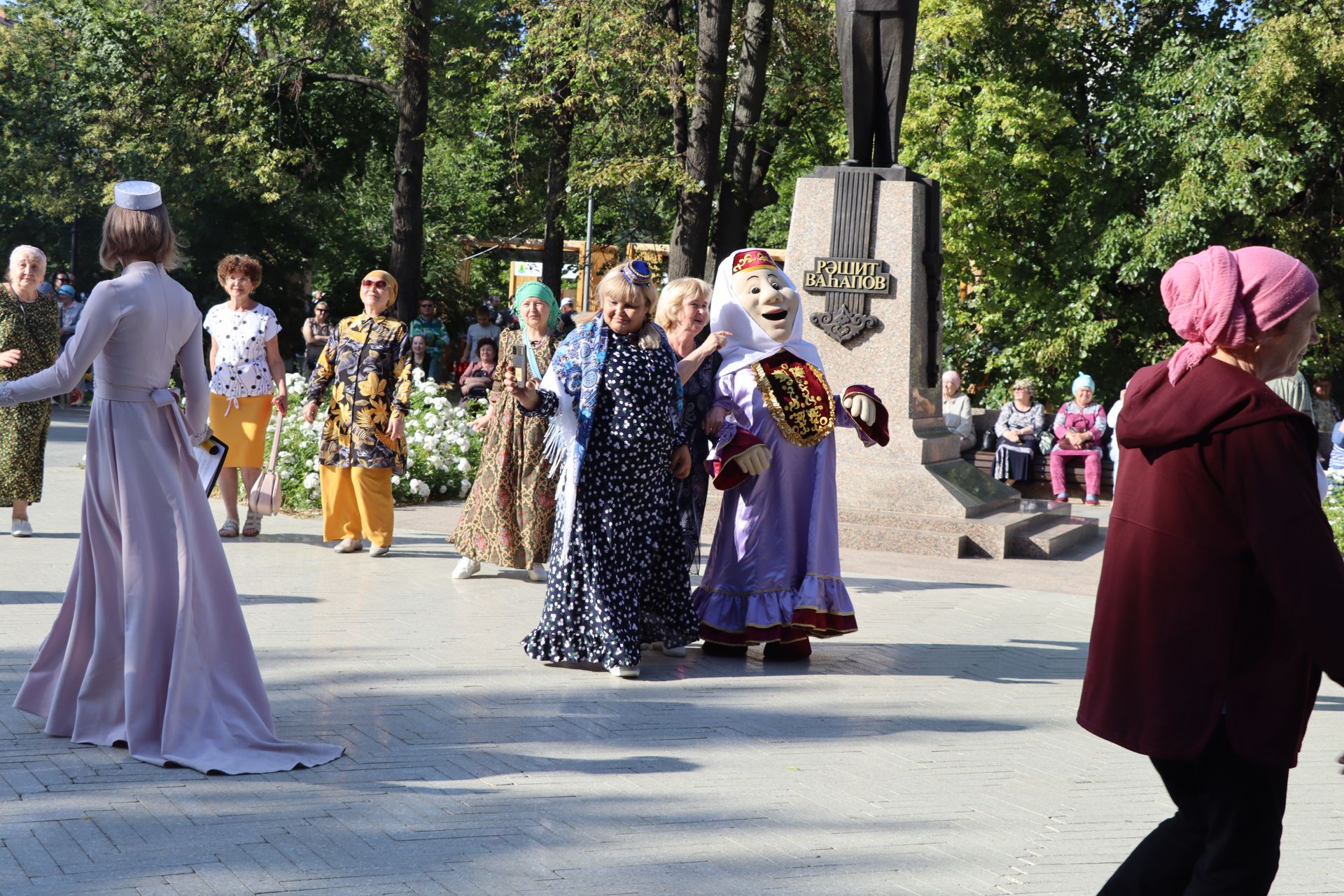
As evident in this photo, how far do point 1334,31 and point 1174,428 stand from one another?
21280mm

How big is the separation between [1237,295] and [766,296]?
3987 mm

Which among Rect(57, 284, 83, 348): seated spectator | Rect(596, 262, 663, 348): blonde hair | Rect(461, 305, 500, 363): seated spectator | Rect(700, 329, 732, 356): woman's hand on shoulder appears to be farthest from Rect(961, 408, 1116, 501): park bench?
Rect(57, 284, 83, 348): seated spectator

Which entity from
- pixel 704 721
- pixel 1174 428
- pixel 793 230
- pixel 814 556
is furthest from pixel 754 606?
pixel 793 230

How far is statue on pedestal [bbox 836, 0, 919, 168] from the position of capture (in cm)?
1134

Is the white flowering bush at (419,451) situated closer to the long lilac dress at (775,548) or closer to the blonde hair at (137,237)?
the long lilac dress at (775,548)

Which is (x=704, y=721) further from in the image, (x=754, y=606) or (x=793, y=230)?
(x=793, y=230)

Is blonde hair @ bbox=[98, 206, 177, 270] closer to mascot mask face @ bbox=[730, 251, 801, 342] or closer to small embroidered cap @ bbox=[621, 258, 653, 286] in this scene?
small embroidered cap @ bbox=[621, 258, 653, 286]

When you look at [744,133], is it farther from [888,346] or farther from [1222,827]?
[1222,827]

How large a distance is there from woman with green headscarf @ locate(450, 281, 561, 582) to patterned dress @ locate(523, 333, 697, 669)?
207cm

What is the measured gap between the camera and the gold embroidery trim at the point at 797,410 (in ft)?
22.1

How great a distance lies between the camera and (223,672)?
188 inches

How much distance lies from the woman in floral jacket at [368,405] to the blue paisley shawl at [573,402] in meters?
3.04

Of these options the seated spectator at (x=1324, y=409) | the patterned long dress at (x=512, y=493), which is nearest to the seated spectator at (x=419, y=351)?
the patterned long dress at (x=512, y=493)

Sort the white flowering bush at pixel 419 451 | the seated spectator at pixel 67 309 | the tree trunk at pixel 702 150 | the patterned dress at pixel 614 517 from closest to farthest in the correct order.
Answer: the patterned dress at pixel 614 517
the white flowering bush at pixel 419 451
the tree trunk at pixel 702 150
the seated spectator at pixel 67 309
